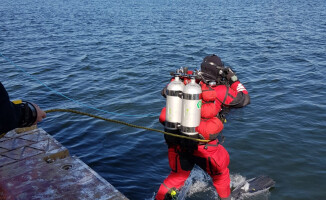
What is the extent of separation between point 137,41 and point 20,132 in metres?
16.7

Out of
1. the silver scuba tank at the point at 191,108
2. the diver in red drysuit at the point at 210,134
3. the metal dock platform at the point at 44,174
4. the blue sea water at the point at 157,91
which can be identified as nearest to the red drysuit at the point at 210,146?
the diver in red drysuit at the point at 210,134

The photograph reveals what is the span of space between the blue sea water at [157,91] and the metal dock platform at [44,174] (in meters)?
Answer: 1.59

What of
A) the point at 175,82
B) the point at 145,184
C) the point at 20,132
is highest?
the point at 175,82

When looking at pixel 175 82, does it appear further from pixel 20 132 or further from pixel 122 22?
pixel 122 22

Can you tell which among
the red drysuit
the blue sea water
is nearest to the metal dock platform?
the red drysuit

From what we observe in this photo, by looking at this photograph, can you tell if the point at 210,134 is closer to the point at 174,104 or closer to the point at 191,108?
the point at 191,108

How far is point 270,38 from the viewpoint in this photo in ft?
73.7

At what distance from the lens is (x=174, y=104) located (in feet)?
15.2

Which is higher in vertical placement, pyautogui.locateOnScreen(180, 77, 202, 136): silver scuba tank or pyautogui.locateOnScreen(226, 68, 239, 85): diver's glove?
pyautogui.locateOnScreen(226, 68, 239, 85): diver's glove

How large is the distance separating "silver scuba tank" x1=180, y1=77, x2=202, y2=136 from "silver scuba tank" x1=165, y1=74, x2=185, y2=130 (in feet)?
0.36

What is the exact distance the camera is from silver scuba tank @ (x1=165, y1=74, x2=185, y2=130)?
15.1ft

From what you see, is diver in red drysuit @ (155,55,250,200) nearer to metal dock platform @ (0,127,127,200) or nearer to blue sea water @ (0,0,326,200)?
metal dock platform @ (0,127,127,200)

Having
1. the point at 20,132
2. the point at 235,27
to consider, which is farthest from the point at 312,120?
the point at 235,27

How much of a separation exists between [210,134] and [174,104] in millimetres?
744
